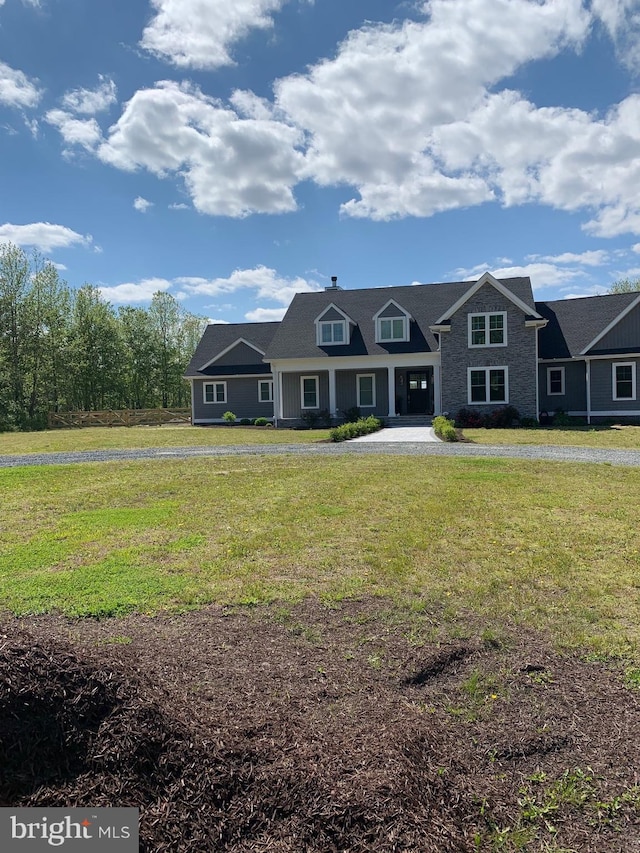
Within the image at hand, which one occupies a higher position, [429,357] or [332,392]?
[429,357]

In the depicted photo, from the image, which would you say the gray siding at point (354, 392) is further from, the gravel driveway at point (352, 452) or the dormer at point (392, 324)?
the gravel driveway at point (352, 452)

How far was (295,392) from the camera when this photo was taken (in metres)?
29.3

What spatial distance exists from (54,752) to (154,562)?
122 inches

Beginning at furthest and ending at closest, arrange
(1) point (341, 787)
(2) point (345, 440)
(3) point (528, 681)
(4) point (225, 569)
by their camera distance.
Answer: (2) point (345, 440) → (4) point (225, 569) → (3) point (528, 681) → (1) point (341, 787)

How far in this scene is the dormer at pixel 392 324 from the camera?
89.4 feet

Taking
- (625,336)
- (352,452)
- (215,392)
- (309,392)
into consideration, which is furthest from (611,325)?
(215,392)

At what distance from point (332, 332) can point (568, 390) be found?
39.2ft

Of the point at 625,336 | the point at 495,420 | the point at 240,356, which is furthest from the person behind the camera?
the point at 240,356

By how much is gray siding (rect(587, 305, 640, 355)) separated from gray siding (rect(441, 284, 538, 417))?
2.89 m

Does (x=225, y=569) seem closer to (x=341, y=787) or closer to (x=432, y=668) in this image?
(x=432, y=668)

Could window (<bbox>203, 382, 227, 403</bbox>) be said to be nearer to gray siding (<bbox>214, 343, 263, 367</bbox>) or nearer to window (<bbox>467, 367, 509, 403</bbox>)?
gray siding (<bbox>214, 343, 263, 367</bbox>)

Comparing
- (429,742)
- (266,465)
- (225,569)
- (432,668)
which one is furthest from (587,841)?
(266,465)

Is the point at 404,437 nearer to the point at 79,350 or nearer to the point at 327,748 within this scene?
the point at 327,748

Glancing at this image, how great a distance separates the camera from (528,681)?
10.4ft
